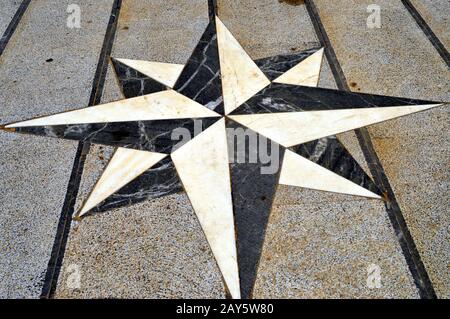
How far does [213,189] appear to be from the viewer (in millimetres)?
1779

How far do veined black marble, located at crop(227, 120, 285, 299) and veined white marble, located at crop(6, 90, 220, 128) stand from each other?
0.28 m

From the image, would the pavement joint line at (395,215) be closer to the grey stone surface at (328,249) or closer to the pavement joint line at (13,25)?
the grey stone surface at (328,249)

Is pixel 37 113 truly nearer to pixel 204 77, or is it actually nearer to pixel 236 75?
pixel 204 77

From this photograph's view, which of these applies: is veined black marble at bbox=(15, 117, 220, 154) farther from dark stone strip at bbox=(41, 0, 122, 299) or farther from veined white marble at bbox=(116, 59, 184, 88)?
veined white marble at bbox=(116, 59, 184, 88)

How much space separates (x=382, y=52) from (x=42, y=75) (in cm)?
183

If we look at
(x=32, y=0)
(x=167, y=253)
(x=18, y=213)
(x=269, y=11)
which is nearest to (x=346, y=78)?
(x=269, y=11)

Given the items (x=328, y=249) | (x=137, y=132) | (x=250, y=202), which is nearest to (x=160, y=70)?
(x=137, y=132)

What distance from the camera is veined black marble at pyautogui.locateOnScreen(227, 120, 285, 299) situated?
1597mm

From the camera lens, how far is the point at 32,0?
305cm

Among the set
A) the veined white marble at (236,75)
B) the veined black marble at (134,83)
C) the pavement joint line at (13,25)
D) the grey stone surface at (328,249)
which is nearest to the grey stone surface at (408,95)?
the grey stone surface at (328,249)

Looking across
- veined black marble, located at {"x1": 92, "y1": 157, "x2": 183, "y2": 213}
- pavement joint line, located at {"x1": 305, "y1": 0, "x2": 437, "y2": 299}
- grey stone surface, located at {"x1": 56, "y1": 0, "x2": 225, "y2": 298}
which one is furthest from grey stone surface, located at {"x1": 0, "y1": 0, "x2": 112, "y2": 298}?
pavement joint line, located at {"x1": 305, "y1": 0, "x2": 437, "y2": 299}

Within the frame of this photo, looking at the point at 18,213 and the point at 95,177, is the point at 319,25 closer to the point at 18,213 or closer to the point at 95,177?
the point at 95,177

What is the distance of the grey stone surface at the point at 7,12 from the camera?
2816mm

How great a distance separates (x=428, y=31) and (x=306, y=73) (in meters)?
0.85
